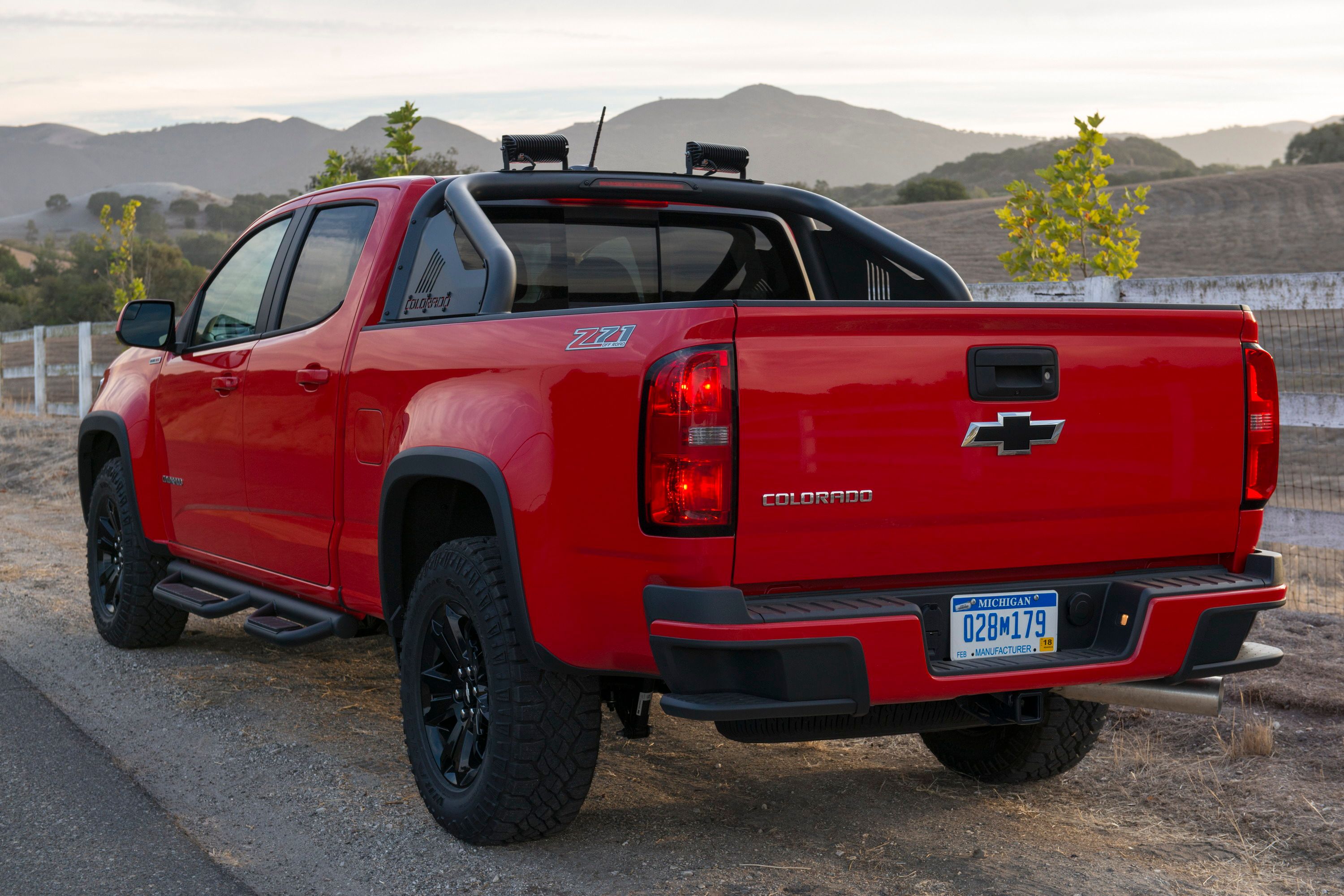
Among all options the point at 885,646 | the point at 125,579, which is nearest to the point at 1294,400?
the point at 885,646

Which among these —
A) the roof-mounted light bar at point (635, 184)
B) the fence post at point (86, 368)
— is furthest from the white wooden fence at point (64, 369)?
the roof-mounted light bar at point (635, 184)

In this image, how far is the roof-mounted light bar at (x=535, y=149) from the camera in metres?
4.77

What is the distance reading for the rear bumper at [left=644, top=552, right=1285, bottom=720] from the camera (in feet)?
10.3

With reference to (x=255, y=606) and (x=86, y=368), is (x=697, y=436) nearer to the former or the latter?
(x=255, y=606)

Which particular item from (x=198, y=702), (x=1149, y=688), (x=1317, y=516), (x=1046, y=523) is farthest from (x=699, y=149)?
(x=1317, y=516)

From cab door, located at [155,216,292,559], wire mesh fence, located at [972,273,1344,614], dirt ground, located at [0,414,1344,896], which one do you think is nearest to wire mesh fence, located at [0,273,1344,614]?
wire mesh fence, located at [972,273,1344,614]

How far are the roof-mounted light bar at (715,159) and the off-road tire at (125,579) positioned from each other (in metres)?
3.17

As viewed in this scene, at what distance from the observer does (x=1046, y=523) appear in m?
3.52

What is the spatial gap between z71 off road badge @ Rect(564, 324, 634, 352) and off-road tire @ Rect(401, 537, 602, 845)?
70cm

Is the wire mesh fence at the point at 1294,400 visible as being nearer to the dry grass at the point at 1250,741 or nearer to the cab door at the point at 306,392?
the dry grass at the point at 1250,741

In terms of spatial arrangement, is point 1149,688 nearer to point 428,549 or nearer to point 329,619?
point 428,549

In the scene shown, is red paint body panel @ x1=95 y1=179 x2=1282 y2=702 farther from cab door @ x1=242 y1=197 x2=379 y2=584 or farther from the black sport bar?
cab door @ x1=242 y1=197 x2=379 y2=584

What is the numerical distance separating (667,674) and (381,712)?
251 centimetres

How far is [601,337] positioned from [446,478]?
960mm
